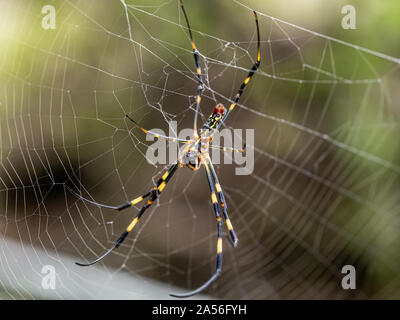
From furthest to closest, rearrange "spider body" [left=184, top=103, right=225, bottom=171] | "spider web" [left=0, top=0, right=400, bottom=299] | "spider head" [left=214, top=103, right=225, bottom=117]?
1. "spider web" [left=0, top=0, right=400, bottom=299]
2. "spider body" [left=184, top=103, right=225, bottom=171]
3. "spider head" [left=214, top=103, right=225, bottom=117]

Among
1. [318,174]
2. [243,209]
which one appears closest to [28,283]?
[243,209]

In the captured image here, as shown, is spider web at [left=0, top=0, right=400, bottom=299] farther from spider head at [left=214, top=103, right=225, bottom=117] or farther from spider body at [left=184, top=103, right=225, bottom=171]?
spider head at [left=214, top=103, right=225, bottom=117]

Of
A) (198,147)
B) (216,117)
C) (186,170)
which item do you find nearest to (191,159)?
(198,147)

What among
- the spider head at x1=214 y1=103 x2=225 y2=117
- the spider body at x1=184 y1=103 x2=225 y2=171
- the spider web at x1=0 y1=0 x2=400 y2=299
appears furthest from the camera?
the spider web at x1=0 y1=0 x2=400 y2=299

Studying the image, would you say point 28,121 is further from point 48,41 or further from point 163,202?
point 163,202

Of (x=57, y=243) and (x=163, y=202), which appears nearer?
(x=57, y=243)

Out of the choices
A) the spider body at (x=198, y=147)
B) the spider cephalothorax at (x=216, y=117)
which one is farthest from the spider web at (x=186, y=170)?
the spider cephalothorax at (x=216, y=117)

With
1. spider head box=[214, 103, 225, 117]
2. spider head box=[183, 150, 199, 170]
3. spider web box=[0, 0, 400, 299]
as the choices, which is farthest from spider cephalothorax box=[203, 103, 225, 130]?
spider web box=[0, 0, 400, 299]

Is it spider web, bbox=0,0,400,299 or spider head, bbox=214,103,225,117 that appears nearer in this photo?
spider head, bbox=214,103,225,117

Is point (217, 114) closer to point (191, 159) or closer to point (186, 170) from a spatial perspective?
point (191, 159)
